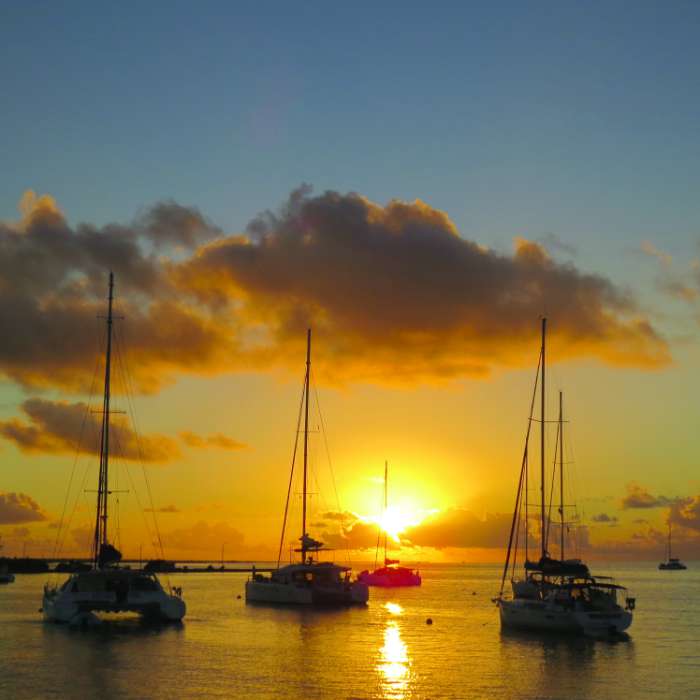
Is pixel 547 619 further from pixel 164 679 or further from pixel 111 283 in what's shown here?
pixel 111 283

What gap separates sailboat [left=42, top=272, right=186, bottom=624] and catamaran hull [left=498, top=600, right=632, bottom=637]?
23192 millimetres

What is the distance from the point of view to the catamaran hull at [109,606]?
6506cm

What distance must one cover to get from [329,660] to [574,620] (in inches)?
671

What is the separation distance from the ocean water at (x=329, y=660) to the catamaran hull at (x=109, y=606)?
1.06 metres

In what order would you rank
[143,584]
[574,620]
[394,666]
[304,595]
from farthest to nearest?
1. [304,595]
2. [143,584]
3. [574,620]
4. [394,666]

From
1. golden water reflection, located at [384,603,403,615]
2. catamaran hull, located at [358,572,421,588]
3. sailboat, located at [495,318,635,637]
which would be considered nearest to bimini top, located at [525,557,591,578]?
sailboat, located at [495,318,635,637]

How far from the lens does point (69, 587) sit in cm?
6788

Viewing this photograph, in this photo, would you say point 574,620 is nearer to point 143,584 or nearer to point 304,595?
point 143,584

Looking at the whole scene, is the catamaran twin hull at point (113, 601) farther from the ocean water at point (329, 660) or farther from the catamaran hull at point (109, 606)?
the ocean water at point (329, 660)

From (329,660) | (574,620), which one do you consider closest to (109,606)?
(329,660)

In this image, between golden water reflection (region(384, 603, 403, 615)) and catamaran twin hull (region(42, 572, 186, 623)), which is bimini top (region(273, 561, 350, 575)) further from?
catamaran twin hull (region(42, 572, 186, 623))

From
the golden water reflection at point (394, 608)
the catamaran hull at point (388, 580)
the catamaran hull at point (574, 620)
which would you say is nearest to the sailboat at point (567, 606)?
the catamaran hull at point (574, 620)

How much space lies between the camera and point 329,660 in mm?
55625

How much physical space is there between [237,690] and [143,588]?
23.9m
